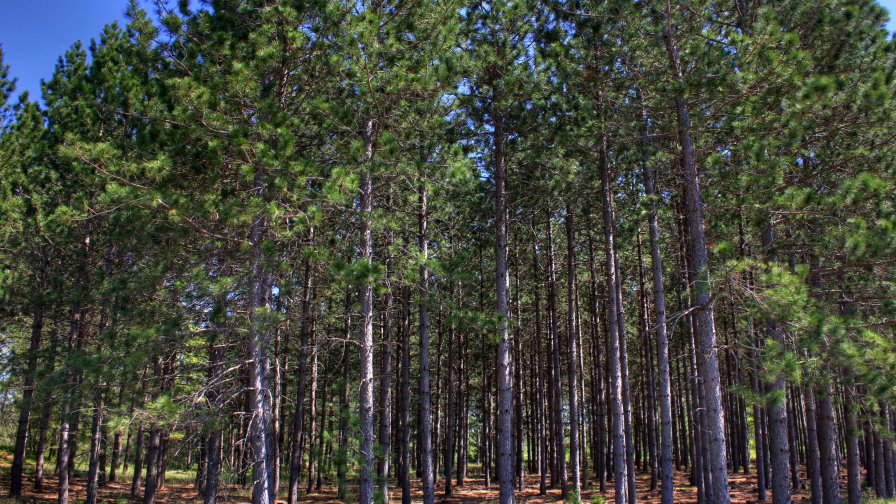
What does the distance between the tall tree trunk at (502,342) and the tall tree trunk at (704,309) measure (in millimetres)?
3276

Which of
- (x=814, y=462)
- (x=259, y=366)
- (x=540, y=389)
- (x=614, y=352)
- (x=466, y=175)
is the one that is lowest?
(x=814, y=462)

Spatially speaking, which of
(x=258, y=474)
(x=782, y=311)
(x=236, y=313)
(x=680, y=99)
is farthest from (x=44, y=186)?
(x=782, y=311)

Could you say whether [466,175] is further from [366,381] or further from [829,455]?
[829,455]

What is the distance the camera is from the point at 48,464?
3009 centimetres

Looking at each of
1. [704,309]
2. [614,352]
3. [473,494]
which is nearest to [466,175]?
[704,309]

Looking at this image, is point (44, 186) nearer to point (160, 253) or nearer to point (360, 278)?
point (160, 253)

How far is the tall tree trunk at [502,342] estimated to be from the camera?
10711mm

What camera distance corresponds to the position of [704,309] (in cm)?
899

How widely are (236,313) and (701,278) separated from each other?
7.70 meters

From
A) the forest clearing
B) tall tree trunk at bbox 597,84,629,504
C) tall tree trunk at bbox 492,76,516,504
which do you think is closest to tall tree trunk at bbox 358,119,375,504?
the forest clearing

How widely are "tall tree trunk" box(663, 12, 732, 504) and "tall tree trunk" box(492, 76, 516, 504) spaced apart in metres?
3.28

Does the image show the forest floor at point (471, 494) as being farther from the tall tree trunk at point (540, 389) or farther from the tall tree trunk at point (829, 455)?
the tall tree trunk at point (829, 455)

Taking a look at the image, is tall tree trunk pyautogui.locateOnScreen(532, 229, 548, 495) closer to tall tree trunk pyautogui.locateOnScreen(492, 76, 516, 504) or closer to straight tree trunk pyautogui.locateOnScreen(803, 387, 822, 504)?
tall tree trunk pyautogui.locateOnScreen(492, 76, 516, 504)

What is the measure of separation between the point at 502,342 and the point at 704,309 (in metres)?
3.60
